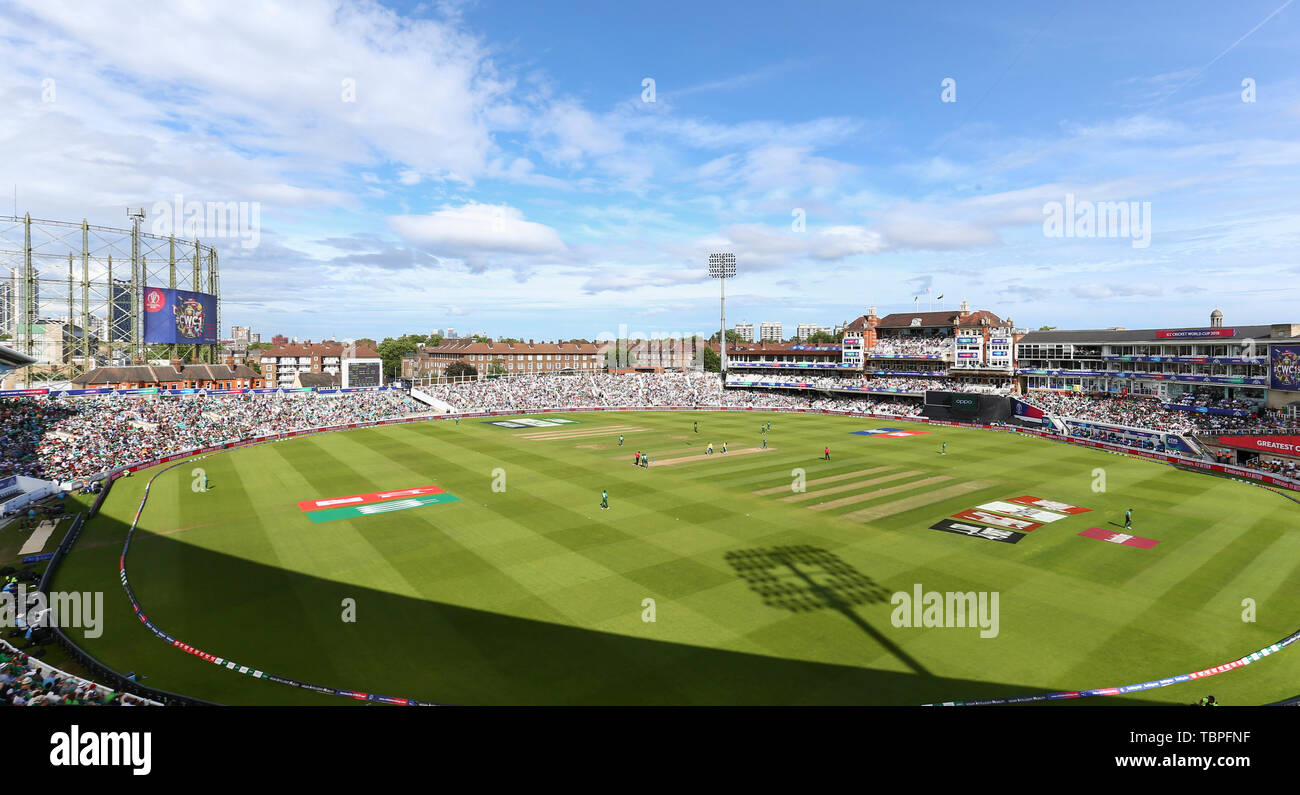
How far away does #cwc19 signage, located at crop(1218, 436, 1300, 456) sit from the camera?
39.9 m

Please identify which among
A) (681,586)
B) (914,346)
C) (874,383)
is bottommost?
(681,586)

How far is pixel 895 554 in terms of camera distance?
25.5m

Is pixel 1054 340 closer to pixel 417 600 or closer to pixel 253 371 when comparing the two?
pixel 417 600

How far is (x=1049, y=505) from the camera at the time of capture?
33.5 metres

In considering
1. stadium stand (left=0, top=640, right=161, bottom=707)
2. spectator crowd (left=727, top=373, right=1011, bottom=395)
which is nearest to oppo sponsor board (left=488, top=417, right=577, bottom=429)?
spectator crowd (left=727, top=373, right=1011, bottom=395)

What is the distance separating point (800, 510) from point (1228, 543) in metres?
18.4

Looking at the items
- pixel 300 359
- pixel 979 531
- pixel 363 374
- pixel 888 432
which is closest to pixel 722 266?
pixel 888 432

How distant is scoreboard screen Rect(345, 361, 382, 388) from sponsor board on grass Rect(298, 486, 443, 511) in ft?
191

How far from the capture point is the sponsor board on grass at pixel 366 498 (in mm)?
33125

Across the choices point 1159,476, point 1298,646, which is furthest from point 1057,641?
point 1159,476

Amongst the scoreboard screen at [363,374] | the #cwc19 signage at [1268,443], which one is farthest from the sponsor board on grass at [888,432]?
the scoreboard screen at [363,374]

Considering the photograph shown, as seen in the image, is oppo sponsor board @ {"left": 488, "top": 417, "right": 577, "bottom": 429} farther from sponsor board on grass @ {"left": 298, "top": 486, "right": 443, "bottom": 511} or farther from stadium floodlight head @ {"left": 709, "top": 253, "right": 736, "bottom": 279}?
stadium floodlight head @ {"left": 709, "top": 253, "right": 736, "bottom": 279}

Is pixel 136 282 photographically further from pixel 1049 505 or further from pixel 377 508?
pixel 1049 505

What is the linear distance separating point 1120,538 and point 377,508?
3596cm
